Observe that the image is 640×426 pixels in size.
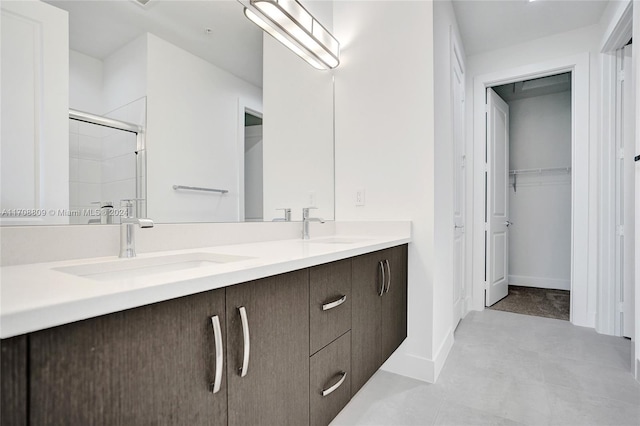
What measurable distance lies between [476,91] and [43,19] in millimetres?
3411

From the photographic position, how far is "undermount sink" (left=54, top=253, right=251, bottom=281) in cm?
85

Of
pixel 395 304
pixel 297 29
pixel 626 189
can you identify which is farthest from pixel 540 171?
pixel 297 29

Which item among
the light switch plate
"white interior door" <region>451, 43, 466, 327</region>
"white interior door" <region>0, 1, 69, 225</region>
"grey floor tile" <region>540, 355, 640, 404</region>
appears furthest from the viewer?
"white interior door" <region>451, 43, 466, 327</region>

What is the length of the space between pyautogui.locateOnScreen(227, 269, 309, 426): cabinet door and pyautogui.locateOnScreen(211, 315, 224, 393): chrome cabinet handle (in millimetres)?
38

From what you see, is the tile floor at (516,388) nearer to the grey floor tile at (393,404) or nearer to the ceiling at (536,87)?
the grey floor tile at (393,404)

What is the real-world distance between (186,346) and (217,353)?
0.07 m

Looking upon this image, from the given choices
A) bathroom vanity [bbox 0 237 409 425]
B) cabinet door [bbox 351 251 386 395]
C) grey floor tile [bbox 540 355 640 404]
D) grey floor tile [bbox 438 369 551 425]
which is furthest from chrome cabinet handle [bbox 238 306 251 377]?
grey floor tile [bbox 540 355 640 404]

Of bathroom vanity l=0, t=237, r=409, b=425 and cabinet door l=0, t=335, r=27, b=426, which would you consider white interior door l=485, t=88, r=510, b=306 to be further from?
cabinet door l=0, t=335, r=27, b=426

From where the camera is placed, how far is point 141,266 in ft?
3.18

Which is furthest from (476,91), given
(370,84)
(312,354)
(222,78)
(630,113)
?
(312,354)

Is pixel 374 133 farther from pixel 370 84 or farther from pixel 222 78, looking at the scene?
pixel 222 78

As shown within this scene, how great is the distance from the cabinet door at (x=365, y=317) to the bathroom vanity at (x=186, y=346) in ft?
0.22

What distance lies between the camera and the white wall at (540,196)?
4133 mm

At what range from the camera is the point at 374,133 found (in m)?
2.08
